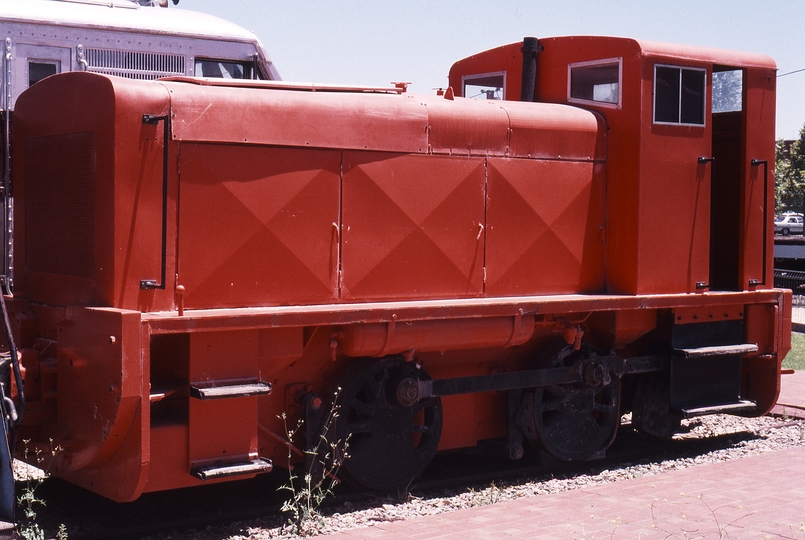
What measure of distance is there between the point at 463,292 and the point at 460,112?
1425 mm

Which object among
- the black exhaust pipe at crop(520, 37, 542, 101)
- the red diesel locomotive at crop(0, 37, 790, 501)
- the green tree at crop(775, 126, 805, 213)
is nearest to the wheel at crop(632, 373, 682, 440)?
the red diesel locomotive at crop(0, 37, 790, 501)

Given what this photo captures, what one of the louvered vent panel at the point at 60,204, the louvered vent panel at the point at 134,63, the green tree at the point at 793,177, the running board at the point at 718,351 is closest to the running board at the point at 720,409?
the running board at the point at 718,351

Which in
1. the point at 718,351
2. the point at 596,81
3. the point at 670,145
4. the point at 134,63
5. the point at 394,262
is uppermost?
the point at 134,63

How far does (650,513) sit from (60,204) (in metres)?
4.51

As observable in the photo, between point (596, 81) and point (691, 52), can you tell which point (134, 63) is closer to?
point (596, 81)

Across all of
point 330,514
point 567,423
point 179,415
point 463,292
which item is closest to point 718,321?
point 567,423

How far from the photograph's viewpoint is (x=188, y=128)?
20.8ft

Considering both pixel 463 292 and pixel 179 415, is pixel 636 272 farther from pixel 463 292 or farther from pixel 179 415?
pixel 179 415

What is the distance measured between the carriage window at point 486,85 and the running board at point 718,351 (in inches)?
117

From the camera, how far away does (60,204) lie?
6.64m

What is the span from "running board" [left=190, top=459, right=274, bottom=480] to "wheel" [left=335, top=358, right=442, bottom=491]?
853 mm

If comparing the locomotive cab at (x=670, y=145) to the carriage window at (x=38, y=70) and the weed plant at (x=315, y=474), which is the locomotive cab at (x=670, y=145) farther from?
the carriage window at (x=38, y=70)

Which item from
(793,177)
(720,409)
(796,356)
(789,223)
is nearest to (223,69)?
(720,409)

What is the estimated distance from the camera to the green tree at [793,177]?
176ft
